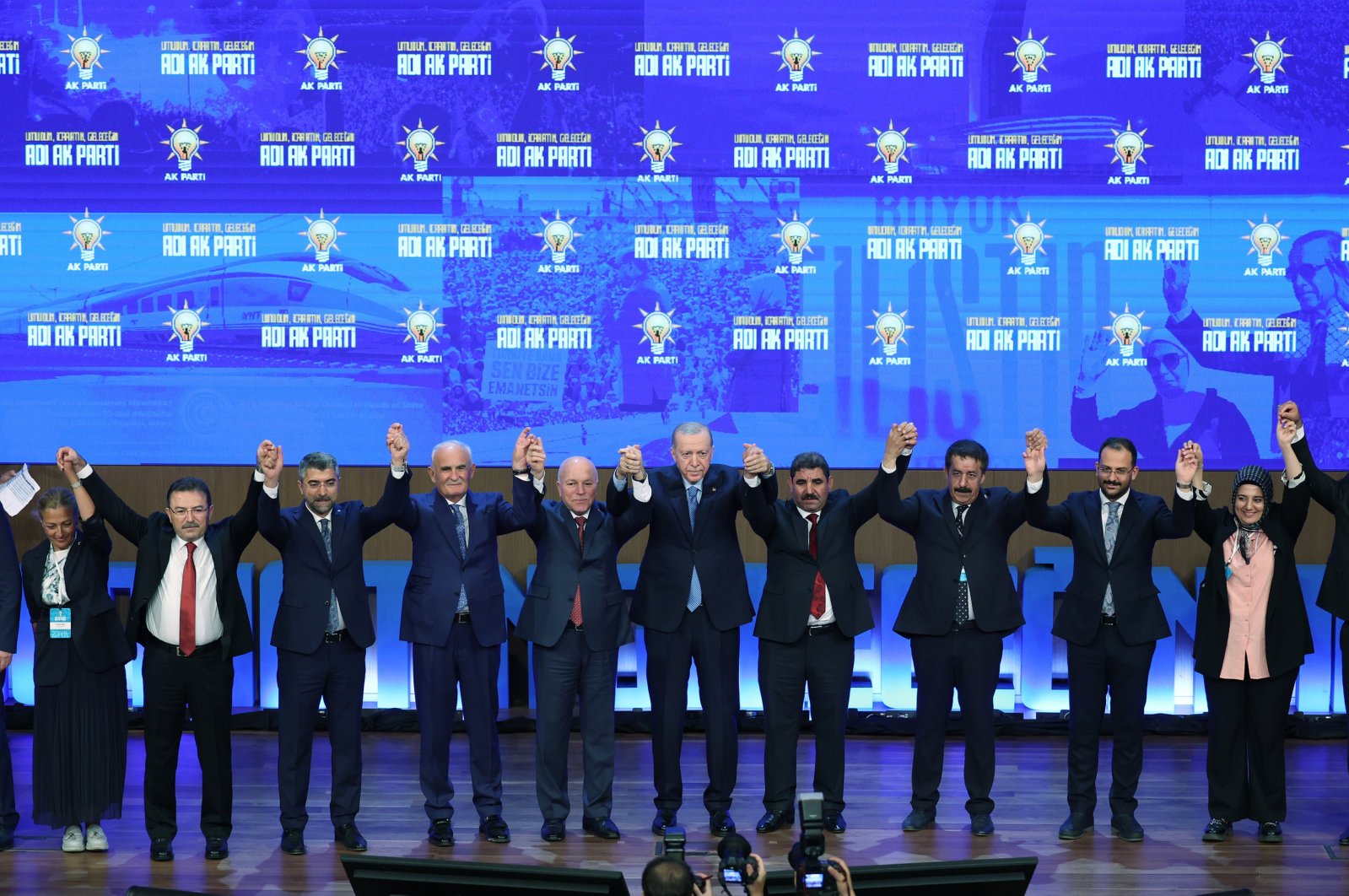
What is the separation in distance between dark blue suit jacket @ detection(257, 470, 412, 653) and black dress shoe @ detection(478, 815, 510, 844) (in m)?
0.86

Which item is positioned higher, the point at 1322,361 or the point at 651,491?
the point at 1322,361

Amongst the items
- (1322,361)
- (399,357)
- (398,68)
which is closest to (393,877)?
(399,357)

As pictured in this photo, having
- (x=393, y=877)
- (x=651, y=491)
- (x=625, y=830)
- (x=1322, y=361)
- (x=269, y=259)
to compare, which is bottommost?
(x=625, y=830)

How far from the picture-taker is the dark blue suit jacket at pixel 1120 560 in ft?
19.0

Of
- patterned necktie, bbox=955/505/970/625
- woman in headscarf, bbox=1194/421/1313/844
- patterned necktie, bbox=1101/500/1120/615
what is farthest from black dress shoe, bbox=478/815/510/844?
woman in headscarf, bbox=1194/421/1313/844

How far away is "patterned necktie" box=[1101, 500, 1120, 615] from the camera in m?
5.84

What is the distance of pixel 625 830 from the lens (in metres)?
5.96

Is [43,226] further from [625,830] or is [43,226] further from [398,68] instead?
[625,830]

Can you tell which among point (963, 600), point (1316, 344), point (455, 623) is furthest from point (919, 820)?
point (1316, 344)

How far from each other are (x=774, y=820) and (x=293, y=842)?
1.92 meters

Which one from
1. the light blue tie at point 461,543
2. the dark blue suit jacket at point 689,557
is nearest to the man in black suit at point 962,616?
the dark blue suit jacket at point 689,557

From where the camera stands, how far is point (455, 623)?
580 cm

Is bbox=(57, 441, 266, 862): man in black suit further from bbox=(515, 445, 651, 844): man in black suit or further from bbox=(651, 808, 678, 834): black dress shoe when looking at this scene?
bbox=(651, 808, 678, 834): black dress shoe

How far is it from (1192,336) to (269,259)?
499 cm
